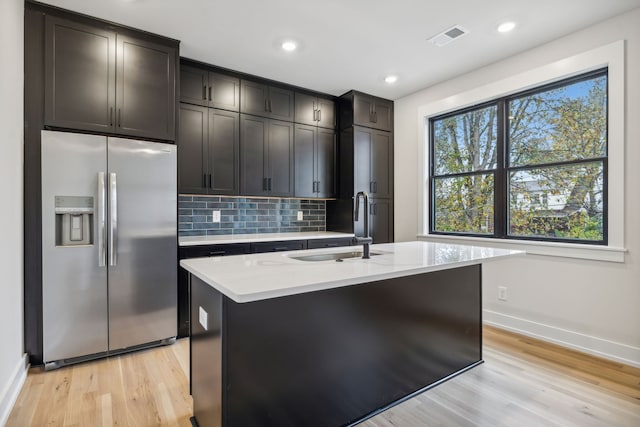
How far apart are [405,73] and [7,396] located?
4.15m

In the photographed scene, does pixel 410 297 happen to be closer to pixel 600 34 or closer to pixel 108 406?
pixel 108 406

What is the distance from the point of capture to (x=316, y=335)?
162 cm

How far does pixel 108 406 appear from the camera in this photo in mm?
1953

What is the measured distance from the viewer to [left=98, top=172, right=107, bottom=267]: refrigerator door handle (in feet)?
8.19

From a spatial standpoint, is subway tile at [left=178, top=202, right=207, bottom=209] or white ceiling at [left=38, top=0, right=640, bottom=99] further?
subway tile at [left=178, top=202, right=207, bottom=209]

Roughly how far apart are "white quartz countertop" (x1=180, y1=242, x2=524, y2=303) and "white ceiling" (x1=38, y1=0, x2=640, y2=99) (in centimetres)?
183

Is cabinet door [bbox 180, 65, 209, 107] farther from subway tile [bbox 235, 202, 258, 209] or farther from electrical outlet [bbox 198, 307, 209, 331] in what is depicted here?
electrical outlet [bbox 198, 307, 209, 331]

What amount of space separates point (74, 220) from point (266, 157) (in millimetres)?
1920

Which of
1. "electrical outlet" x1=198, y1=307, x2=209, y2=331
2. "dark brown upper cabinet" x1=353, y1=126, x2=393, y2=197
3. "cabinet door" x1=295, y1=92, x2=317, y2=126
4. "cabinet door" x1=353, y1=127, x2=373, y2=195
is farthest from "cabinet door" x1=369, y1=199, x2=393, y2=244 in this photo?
"electrical outlet" x1=198, y1=307, x2=209, y2=331

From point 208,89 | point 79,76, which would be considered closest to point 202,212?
point 208,89

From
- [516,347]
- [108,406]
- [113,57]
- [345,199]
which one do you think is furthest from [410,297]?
[113,57]

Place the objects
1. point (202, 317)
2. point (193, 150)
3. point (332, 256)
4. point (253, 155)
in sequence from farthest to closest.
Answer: point (253, 155), point (193, 150), point (332, 256), point (202, 317)

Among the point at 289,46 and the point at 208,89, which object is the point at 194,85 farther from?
the point at 289,46

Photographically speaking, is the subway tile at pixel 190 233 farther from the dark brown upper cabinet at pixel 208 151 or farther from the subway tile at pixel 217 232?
the dark brown upper cabinet at pixel 208 151
